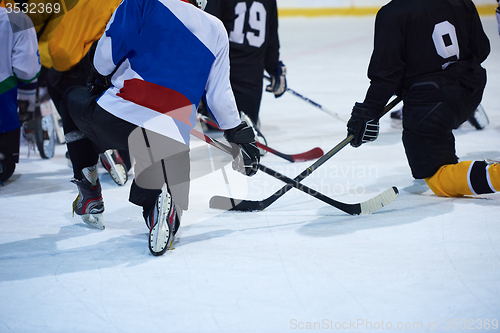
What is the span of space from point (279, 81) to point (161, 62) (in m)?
1.89

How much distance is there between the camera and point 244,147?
6.41 ft

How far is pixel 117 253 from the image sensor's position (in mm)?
1848

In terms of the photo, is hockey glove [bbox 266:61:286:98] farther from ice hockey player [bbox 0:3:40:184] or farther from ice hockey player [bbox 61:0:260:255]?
ice hockey player [bbox 61:0:260:255]

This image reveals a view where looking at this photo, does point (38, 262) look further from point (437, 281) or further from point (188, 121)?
point (437, 281)

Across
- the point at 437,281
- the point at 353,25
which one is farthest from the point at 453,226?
the point at 353,25

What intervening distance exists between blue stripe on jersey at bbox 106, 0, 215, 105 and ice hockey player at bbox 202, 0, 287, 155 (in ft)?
4.87

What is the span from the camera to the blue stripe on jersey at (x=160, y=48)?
1.66m

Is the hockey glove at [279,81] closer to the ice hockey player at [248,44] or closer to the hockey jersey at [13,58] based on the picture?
the ice hockey player at [248,44]

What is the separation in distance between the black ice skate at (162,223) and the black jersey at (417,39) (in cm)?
96

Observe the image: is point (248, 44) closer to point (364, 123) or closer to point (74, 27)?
point (74, 27)

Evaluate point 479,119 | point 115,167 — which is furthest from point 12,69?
point 479,119

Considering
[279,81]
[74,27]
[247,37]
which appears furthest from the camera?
[279,81]

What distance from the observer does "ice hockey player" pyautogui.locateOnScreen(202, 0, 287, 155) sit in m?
3.20

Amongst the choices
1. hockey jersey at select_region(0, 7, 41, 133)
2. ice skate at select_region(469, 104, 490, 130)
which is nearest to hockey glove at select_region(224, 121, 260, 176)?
hockey jersey at select_region(0, 7, 41, 133)
